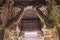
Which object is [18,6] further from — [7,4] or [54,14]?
[54,14]

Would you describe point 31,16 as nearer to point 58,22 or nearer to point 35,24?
point 35,24

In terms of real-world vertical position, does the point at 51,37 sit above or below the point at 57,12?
below

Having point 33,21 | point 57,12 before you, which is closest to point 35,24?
point 33,21

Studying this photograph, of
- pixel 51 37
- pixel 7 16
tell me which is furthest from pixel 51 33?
pixel 7 16

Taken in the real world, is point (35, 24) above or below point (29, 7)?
below

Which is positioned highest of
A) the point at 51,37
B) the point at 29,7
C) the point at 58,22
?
the point at 29,7

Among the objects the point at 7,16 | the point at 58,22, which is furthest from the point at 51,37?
the point at 7,16

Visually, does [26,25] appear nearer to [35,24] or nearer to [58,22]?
[35,24]

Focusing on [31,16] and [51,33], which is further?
[31,16]
